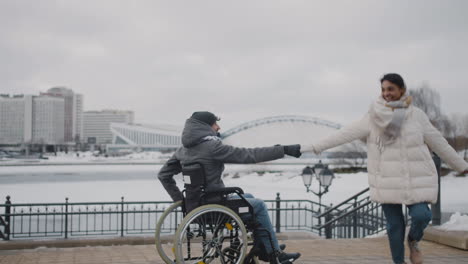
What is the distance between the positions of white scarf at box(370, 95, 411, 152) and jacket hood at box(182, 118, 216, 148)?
50.3 inches

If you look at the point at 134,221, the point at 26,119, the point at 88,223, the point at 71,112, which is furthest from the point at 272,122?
the point at 71,112

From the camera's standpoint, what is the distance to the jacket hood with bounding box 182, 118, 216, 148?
142 inches

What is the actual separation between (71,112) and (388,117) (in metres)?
187

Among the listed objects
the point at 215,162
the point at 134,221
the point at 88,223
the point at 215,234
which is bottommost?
the point at 88,223

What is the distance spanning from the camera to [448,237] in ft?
19.3

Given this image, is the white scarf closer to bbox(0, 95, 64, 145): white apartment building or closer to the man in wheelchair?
the man in wheelchair

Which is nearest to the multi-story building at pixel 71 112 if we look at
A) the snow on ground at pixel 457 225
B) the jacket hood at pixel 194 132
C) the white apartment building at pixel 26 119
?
the white apartment building at pixel 26 119

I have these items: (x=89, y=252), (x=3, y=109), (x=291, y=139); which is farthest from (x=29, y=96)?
(x=89, y=252)

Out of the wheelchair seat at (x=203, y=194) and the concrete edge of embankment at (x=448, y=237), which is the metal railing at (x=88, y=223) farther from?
the wheelchair seat at (x=203, y=194)

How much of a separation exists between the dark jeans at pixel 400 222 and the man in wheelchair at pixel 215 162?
89 centimetres

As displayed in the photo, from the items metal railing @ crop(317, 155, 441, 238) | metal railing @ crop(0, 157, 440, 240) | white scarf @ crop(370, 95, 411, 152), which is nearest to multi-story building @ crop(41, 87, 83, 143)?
metal railing @ crop(0, 157, 440, 240)

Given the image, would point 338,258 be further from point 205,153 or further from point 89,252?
point 89,252

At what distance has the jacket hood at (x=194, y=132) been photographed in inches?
142

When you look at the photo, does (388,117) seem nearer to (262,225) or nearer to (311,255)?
(262,225)
